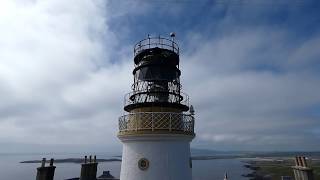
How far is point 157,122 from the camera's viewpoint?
12414 millimetres

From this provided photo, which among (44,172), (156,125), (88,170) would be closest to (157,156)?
(156,125)

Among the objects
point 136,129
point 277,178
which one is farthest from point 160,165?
point 277,178

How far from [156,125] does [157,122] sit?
0.44ft

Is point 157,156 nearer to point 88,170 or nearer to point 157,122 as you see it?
point 157,122

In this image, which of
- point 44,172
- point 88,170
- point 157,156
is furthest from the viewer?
point 88,170

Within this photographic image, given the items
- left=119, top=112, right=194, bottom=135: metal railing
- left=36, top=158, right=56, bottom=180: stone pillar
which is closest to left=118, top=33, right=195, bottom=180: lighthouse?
left=119, top=112, right=194, bottom=135: metal railing

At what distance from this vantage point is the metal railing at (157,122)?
12.4 metres

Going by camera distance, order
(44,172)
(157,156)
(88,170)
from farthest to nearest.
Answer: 1. (88,170)
2. (44,172)
3. (157,156)

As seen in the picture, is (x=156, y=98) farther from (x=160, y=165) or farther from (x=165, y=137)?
(x=160, y=165)

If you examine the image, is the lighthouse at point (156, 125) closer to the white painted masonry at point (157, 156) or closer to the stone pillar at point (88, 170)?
the white painted masonry at point (157, 156)

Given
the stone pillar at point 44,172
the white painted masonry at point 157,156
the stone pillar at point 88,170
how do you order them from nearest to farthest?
1. the white painted masonry at point 157,156
2. the stone pillar at point 44,172
3. the stone pillar at point 88,170

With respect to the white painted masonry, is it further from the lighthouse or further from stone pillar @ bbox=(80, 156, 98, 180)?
stone pillar @ bbox=(80, 156, 98, 180)

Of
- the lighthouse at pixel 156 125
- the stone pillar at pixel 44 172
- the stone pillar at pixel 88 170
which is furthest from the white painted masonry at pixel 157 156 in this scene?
the stone pillar at pixel 88 170

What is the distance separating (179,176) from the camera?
12.5 meters
